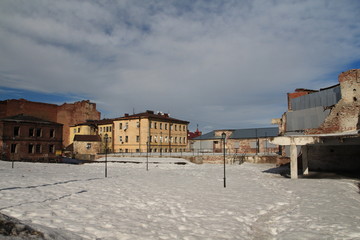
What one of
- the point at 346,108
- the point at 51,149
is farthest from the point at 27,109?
the point at 346,108

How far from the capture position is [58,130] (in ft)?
139

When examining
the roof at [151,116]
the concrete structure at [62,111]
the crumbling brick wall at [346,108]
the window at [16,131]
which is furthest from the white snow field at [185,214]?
the concrete structure at [62,111]

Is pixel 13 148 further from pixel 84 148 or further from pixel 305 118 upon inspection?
Result: pixel 305 118

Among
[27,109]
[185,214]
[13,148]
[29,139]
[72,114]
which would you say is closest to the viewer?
[185,214]

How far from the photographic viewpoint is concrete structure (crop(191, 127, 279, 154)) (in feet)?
151

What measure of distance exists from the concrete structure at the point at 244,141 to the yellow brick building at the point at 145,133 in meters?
6.69

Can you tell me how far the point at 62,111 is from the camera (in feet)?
208

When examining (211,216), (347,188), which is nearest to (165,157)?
(347,188)

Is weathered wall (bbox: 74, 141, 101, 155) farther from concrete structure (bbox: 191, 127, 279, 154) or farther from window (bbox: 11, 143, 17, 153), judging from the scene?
concrete structure (bbox: 191, 127, 279, 154)

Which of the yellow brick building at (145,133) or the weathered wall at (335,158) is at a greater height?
the yellow brick building at (145,133)

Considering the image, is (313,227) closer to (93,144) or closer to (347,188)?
(347,188)

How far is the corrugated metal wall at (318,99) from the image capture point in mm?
24720

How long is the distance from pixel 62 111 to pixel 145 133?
2567 cm

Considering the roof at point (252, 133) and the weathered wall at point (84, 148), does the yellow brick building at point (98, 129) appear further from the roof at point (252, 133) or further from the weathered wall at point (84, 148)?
the roof at point (252, 133)
